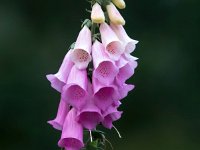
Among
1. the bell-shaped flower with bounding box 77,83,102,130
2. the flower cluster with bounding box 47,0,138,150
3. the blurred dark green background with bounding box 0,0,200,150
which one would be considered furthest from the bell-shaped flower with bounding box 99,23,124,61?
the blurred dark green background with bounding box 0,0,200,150

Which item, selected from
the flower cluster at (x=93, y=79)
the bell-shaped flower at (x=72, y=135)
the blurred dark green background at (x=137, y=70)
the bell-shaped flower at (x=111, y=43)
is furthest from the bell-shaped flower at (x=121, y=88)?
the blurred dark green background at (x=137, y=70)

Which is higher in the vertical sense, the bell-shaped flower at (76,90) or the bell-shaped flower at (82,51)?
the bell-shaped flower at (82,51)

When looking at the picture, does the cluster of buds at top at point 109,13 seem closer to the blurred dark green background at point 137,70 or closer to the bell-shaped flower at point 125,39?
the bell-shaped flower at point 125,39

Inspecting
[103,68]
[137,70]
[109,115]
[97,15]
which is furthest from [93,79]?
[137,70]

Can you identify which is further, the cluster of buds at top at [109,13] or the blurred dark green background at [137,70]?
the blurred dark green background at [137,70]

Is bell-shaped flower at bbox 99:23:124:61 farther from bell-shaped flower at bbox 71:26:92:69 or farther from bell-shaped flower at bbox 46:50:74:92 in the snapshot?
bell-shaped flower at bbox 46:50:74:92

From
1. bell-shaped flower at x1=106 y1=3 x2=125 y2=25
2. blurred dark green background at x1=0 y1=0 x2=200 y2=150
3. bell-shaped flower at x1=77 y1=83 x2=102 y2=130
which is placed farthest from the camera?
blurred dark green background at x1=0 y1=0 x2=200 y2=150

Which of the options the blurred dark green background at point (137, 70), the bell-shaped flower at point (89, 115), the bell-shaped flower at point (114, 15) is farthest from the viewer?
the blurred dark green background at point (137, 70)

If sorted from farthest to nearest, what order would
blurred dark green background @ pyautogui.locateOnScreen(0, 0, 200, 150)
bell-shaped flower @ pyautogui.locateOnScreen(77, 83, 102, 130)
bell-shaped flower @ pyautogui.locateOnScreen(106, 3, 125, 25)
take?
blurred dark green background @ pyautogui.locateOnScreen(0, 0, 200, 150), bell-shaped flower @ pyautogui.locateOnScreen(106, 3, 125, 25), bell-shaped flower @ pyautogui.locateOnScreen(77, 83, 102, 130)
